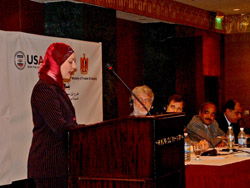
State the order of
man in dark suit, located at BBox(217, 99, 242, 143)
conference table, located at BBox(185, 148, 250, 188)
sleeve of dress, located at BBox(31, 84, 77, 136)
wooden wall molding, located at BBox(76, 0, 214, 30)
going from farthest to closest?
wooden wall molding, located at BBox(76, 0, 214, 30)
man in dark suit, located at BBox(217, 99, 242, 143)
conference table, located at BBox(185, 148, 250, 188)
sleeve of dress, located at BBox(31, 84, 77, 136)

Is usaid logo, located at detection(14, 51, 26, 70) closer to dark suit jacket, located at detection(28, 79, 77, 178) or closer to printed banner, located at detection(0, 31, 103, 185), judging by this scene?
printed banner, located at detection(0, 31, 103, 185)

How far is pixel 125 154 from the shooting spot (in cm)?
195

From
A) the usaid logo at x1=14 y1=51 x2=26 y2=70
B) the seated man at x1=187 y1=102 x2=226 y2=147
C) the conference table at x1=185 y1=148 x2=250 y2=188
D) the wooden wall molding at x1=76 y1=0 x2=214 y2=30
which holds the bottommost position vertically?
the conference table at x1=185 y1=148 x2=250 y2=188

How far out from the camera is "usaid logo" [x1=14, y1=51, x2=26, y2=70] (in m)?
4.33

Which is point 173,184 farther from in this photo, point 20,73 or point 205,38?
point 205,38

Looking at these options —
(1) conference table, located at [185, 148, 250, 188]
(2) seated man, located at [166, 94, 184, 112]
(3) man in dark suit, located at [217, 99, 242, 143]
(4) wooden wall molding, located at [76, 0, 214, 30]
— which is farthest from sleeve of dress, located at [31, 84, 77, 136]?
(3) man in dark suit, located at [217, 99, 242, 143]

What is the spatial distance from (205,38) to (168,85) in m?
1.31

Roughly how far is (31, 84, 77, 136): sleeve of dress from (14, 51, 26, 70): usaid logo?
2.11 meters

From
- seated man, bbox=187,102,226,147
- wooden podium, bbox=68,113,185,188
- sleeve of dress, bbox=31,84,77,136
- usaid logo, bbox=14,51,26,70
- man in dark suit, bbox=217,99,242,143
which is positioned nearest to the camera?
wooden podium, bbox=68,113,185,188

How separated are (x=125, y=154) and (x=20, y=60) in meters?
2.68

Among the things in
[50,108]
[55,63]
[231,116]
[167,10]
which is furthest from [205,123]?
[50,108]

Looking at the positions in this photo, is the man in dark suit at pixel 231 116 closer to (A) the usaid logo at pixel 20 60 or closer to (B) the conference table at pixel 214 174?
(B) the conference table at pixel 214 174

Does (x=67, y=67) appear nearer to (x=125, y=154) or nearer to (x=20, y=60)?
(x=125, y=154)

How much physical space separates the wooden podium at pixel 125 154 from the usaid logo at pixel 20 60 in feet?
7.90
